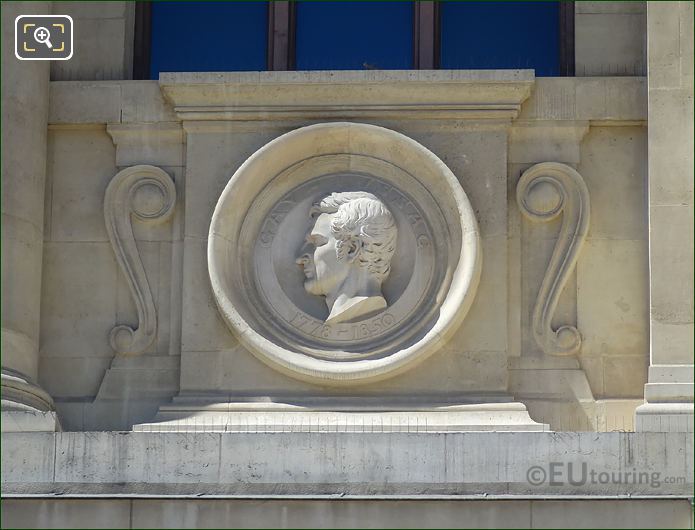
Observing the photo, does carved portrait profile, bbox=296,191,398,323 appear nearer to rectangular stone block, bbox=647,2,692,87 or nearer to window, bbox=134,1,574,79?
window, bbox=134,1,574,79

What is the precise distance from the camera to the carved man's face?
20328mm

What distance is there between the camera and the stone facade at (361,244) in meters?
20.0

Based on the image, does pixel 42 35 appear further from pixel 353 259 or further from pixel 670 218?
pixel 670 218

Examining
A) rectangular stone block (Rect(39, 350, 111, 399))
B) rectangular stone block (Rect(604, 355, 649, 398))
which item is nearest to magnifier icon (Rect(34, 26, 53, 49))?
rectangular stone block (Rect(39, 350, 111, 399))

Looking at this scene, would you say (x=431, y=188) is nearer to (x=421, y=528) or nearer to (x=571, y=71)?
(x=571, y=71)

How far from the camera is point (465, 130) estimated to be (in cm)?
2067

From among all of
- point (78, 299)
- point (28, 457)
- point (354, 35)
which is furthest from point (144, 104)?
point (28, 457)

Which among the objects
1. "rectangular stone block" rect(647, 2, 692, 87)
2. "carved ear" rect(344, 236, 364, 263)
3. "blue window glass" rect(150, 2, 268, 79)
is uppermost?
"blue window glass" rect(150, 2, 268, 79)

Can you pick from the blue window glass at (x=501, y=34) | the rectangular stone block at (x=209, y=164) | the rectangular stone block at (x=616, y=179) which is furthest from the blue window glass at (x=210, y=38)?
the rectangular stone block at (x=616, y=179)

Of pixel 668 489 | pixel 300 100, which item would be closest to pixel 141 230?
pixel 300 100

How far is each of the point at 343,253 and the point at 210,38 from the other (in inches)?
122

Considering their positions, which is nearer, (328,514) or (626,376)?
(328,514)

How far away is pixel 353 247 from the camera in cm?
2031

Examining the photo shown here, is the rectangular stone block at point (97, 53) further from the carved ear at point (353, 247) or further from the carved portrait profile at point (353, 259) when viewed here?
the carved ear at point (353, 247)
